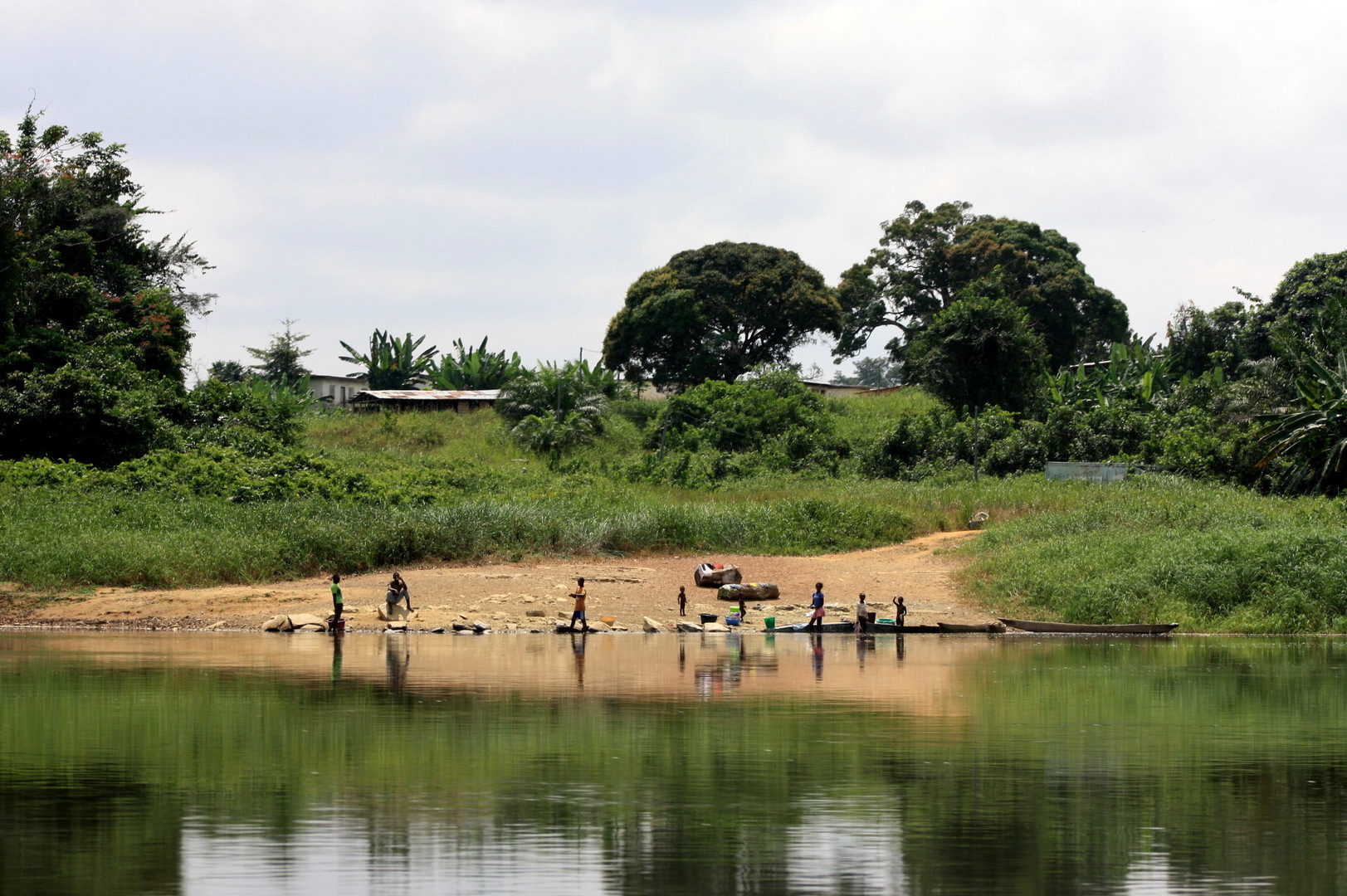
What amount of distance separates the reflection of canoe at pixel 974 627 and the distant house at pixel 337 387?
5785 cm

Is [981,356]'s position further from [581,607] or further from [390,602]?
[390,602]

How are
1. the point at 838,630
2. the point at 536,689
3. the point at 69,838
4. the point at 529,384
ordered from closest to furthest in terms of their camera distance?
the point at 69,838 → the point at 536,689 → the point at 838,630 → the point at 529,384

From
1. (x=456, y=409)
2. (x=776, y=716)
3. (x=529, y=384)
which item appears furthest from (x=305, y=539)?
(x=456, y=409)

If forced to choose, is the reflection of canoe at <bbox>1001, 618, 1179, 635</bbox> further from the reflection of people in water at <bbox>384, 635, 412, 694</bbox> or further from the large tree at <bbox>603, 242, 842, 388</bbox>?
the large tree at <bbox>603, 242, 842, 388</bbox>

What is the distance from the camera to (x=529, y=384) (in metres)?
58.7

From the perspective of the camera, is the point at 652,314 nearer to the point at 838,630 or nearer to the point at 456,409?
the point at 456,409

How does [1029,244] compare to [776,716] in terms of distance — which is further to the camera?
[1029,244]

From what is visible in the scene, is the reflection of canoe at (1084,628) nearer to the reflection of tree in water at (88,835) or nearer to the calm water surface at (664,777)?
the calm water surface at (664,777)

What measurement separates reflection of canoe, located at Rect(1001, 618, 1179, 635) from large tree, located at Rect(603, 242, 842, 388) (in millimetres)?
39884

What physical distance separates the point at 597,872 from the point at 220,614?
20644 mm

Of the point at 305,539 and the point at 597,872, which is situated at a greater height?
the point at 305,539

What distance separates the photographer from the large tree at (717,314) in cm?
6619

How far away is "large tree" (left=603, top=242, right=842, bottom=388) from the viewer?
217ft

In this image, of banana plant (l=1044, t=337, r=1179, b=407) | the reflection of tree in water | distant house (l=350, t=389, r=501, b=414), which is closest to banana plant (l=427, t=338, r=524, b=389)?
distant house (l=350, t=389, r=501, b=414)
